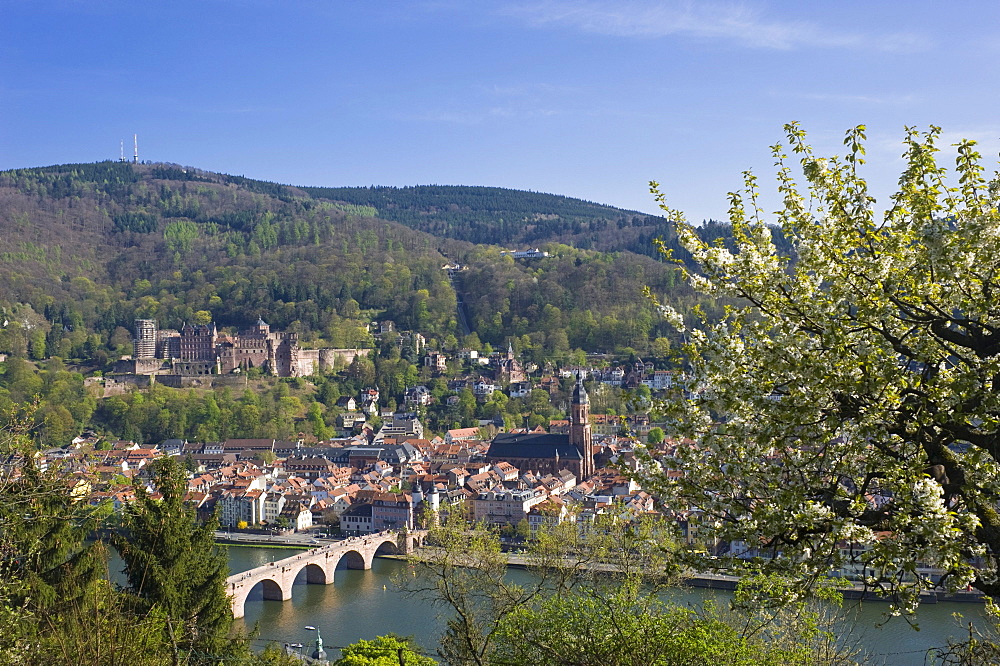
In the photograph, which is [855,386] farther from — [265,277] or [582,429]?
[265,277]

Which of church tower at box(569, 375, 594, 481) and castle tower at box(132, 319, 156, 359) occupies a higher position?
castle tower at box(132, 319, 156, 359)

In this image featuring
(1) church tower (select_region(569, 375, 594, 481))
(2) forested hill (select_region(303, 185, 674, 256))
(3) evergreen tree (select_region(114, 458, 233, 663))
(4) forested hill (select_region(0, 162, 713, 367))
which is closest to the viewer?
(3) evergreen tree (select_region(114, 458, 233, 663))

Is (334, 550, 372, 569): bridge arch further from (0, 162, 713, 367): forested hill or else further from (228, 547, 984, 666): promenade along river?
(0, 162, 713, 367): forested hill

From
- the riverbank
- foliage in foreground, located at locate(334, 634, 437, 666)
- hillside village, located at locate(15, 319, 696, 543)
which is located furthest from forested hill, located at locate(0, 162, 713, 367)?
foliage in foreground, located at locate(334, 634, 437, 666)

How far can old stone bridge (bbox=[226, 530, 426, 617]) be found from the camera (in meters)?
16.9

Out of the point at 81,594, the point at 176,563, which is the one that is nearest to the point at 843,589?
the point at 176,563

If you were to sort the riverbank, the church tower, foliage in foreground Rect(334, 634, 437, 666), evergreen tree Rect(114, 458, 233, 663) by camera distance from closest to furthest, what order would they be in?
evergreen tree Rect(114, 458, 233, 663) < foliage in foreground Rect(334, 634, 437, 666) < the riverbank < the church tower

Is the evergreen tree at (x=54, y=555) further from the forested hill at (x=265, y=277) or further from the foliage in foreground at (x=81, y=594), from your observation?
the forested hill at (x=265, y=277)

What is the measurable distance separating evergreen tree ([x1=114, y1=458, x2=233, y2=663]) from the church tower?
2273 cm

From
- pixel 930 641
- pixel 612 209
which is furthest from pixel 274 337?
pixel 612 209

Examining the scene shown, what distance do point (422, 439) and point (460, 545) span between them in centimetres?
2966

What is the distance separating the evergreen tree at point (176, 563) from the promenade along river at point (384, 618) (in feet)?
12.9

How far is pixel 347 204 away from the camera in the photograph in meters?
98.9

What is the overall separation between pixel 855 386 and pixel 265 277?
60.0 meters
